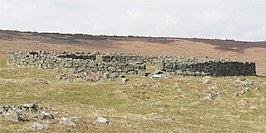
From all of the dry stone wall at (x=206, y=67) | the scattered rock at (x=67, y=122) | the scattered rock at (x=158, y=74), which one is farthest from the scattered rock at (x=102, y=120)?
the dry stone wall at (x=206, y=67)

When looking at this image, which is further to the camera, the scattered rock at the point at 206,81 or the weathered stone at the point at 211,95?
the scattered rock at the point at 206,81

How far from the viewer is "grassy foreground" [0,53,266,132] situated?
30516 mm

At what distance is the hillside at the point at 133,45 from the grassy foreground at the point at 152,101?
4645 cm

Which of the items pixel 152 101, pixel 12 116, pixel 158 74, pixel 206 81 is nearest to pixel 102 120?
pixel 12 116

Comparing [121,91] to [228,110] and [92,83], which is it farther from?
[228,110]

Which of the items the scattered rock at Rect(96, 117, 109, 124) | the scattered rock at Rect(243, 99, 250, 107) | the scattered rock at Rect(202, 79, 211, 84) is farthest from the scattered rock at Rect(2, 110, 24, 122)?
the scattered rock at Rect(202, 79, 211, 84)

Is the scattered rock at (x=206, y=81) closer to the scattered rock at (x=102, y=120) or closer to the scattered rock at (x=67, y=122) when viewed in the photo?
the scattered rock at (x=102, y=120)

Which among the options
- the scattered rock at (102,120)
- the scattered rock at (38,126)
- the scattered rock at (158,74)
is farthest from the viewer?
the scattered rock at (158,74)

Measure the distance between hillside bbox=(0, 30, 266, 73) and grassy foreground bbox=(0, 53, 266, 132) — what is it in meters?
46.4

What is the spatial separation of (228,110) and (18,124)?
694 inches

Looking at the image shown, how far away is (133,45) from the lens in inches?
4350

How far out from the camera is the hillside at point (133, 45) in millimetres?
95000

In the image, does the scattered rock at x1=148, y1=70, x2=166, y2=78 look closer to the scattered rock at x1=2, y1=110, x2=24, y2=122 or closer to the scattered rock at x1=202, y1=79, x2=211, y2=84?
the scattered rock at x1=202, y1=79, x2=211, y2=84

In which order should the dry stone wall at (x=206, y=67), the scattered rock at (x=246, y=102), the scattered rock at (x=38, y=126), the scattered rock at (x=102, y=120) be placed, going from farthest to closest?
1. the dry stone wall at (x=206, y=67)
2. the scattered rock at (x=246, y=102)
3. the scattered rock at (x=102, y=120)
4. the scattered rock at (x=38, y=126)
